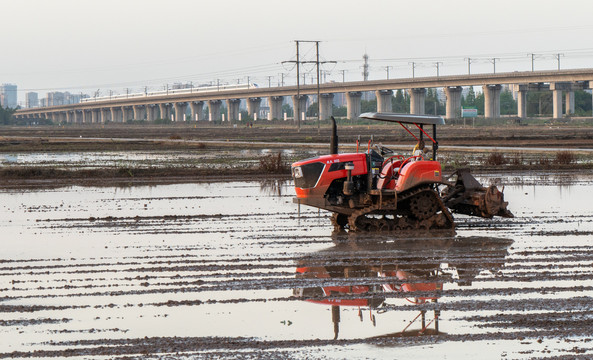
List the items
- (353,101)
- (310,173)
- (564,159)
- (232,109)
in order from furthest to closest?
(232,109) → (353,101) → (564,159) → (310,173)

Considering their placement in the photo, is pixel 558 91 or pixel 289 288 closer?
pixel 289 288

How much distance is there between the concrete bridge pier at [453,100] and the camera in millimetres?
130625

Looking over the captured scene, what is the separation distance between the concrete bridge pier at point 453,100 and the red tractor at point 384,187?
115 m

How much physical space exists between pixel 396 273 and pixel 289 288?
6.17ft

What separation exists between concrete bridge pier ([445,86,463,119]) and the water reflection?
383 feet

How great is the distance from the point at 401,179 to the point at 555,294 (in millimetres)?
5834

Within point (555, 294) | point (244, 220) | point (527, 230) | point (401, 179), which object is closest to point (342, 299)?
point (555, 294)

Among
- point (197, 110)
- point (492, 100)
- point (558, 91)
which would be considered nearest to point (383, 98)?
point (492, 100)

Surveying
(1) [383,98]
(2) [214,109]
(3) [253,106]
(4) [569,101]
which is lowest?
(4) [569,101]

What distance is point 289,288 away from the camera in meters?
12.1

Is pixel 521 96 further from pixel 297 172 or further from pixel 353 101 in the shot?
pixel 297 172

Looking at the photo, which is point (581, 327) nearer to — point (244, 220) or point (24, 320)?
point (24, 320)

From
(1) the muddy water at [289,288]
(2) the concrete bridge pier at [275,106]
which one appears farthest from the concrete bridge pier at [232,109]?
(1) the muddy water at [289,288]

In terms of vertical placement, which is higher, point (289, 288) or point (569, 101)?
point (569, 101)
